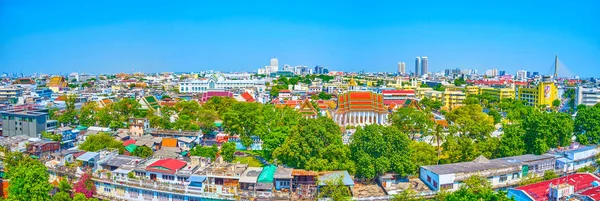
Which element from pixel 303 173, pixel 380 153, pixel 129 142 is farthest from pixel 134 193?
pixel 380 153

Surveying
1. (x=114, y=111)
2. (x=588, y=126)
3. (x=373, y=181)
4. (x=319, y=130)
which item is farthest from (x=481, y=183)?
(x=114, y=111)

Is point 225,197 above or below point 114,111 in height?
below

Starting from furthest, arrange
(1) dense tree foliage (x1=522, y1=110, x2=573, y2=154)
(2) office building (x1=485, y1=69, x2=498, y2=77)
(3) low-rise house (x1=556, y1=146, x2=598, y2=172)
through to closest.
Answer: (2) office building (x1=485, y1=69, x2=498, y2=77), (1) dense tree foliage (x1=522, y1=110, x2=573, y2=154), (3) low-rise house (x1=556, y1=146, x2=598, y2=172)

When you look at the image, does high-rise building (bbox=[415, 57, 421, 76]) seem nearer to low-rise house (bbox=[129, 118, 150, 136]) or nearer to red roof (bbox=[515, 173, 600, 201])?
low-rise house (bbox=[129, 118, 150, 136])

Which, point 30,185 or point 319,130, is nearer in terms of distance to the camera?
point 30,185

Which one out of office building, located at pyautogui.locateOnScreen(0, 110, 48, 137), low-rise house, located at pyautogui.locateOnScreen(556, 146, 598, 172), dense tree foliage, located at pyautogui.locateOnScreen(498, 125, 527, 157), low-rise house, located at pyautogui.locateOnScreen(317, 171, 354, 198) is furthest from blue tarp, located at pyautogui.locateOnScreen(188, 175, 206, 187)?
office building, located at pyautogui.locateOnScreen(0, 110, 48, 137)

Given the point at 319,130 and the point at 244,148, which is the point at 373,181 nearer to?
the point at 319,130
